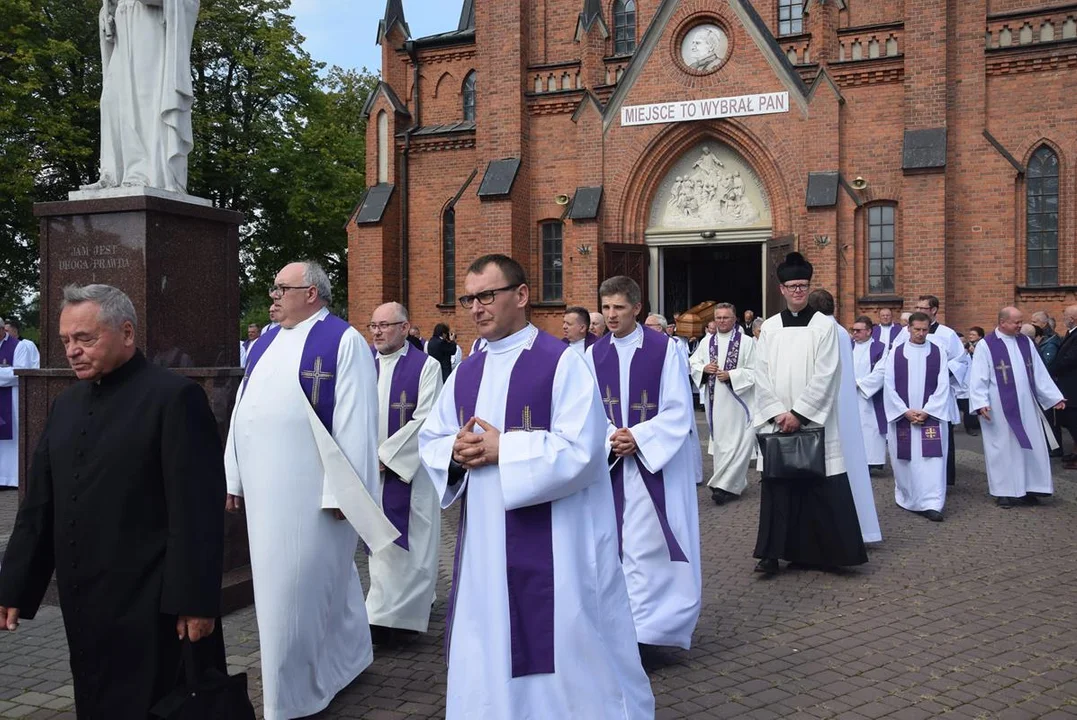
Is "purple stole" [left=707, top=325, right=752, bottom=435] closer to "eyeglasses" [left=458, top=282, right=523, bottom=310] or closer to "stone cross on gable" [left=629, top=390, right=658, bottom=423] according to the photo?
"stone cross on gable" [left=629, top=390, right=658, bottom=423]

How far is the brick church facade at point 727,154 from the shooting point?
19344 mm

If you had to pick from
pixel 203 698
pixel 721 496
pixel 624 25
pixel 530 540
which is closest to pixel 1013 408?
pixel 721 496

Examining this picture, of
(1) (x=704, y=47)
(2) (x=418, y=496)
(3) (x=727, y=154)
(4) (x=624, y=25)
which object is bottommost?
(2) (x=418, y=496)

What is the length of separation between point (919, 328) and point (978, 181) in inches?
427

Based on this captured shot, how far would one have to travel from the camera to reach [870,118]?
2020cm

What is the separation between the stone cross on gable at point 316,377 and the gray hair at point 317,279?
0.41 meters

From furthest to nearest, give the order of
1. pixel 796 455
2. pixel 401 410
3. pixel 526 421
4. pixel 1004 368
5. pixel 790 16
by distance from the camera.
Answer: pixel 790 16, pixel 1004 368, pixel 796 455, pixel 401 410, pixel 526 421

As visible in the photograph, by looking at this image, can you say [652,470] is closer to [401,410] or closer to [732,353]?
[401,410]

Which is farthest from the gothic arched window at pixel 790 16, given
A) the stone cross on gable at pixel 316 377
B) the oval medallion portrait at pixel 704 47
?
the stone cross on gable at pixel 316 377

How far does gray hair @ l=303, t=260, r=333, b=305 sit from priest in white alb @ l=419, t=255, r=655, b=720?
1430 millimetres

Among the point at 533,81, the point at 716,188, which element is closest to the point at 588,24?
the point at 533,81

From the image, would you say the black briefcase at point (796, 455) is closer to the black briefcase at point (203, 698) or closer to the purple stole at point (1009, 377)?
the purple stole at point (1009, 377)

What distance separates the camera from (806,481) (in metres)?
7.26

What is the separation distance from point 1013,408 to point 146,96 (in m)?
9.34
